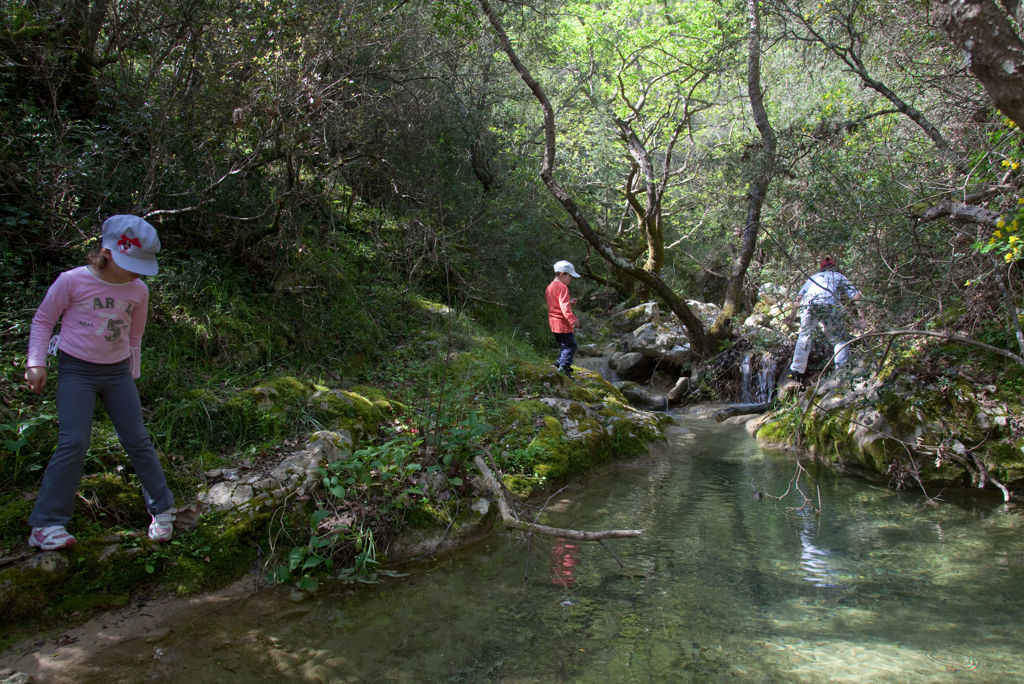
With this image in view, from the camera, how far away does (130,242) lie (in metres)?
3.77

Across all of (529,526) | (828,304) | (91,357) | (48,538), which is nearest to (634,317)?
(828,304)

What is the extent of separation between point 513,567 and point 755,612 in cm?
165

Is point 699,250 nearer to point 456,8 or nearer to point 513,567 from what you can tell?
point 456,8

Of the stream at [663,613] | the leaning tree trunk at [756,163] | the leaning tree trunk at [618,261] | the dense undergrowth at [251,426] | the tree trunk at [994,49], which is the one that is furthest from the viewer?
the leaning tree trunk at [756,163]

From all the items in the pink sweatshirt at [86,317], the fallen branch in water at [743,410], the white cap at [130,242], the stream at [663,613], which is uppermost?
the white cap at [130,242]

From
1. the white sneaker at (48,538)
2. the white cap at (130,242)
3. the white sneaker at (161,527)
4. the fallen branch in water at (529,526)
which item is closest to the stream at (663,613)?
the fallen branch in water at (529,526)

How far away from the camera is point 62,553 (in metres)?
3.72

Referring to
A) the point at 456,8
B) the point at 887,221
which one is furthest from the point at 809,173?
the point at 456,8

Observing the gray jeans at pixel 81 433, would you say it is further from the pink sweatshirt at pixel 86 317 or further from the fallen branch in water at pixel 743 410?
the fallen branch in water at pixel 743 410

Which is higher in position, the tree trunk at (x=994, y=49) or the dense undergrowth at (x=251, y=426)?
the tree trunk at (x=994, y=49)

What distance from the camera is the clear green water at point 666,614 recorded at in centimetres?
339

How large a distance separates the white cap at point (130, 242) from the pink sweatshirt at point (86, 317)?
0.19 meters

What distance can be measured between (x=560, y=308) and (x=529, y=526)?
557 cm

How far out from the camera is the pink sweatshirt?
3.62m
